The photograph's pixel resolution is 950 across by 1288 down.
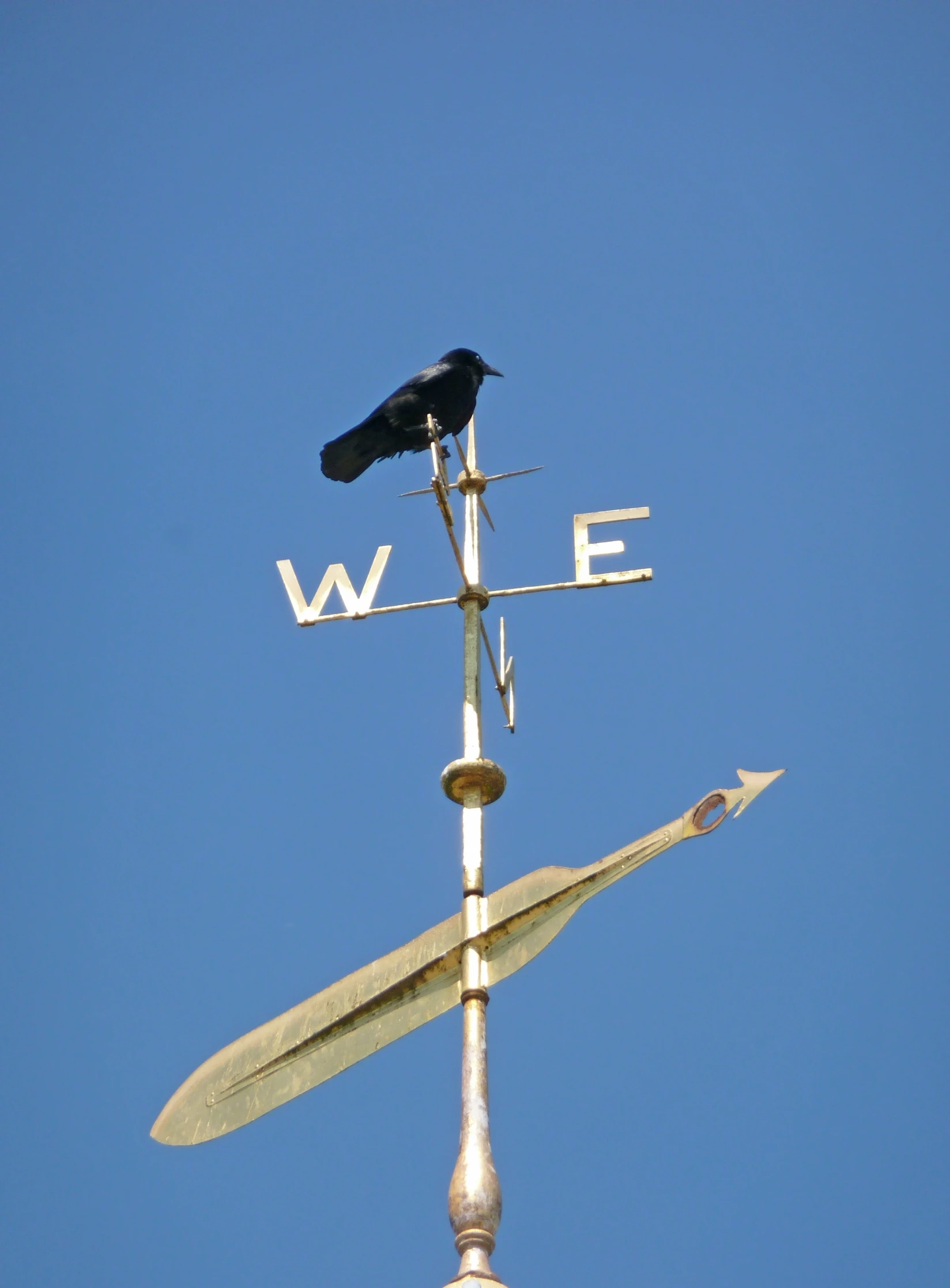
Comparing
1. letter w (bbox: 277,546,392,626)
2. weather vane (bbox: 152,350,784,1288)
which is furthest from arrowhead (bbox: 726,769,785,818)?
letter w (bbox: 277,546,392,626)

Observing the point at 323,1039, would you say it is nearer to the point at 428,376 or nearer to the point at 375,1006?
the point at 375,1006

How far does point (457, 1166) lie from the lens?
453 cm

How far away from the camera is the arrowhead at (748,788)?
543 centimetres

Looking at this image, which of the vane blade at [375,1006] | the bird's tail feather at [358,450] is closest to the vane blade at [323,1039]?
the vane blade at [375,1006]

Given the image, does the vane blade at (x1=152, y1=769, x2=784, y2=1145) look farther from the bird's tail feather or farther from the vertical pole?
the bird's tail feather

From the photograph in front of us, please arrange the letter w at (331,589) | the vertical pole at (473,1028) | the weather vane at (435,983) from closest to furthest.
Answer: the vertical pole at (473,1028)
the weather vane at (435,983)
the letter w at (331,589)

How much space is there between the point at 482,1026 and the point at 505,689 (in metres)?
1.76

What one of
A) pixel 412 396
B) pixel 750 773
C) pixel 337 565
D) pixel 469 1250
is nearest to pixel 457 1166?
pixel 469 1250

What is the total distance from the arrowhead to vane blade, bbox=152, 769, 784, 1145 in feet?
0.65

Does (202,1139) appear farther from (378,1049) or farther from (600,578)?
(600,578)

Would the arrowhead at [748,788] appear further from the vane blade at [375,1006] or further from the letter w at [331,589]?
the letter w at [331,589]

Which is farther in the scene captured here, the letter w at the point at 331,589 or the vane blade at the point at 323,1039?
the letter w at the point at 331,589

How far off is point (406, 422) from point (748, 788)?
7.28 feet

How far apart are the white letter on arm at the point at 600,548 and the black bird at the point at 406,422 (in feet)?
2.18
